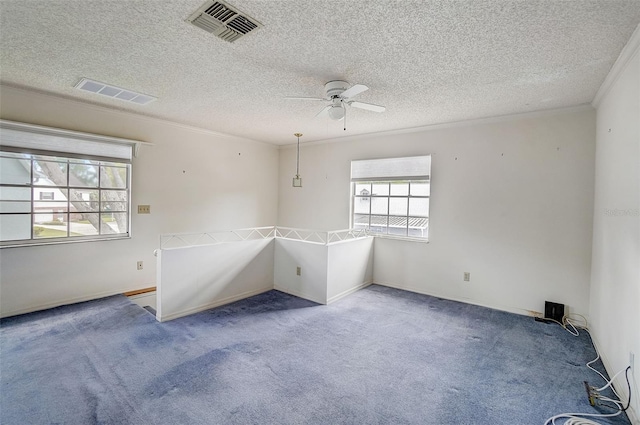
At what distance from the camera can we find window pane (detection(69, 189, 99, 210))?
12.7 ft

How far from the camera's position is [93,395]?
2.11 m

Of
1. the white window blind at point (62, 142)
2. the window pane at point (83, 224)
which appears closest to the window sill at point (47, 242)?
the window pane at point (83, 224)

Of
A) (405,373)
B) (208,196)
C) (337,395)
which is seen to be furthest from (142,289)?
(405,373)

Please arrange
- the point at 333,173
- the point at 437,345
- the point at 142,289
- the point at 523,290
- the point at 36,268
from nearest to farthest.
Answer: the point at 437,345
the point at 36,268
the point at 523,290
the point at 142,289
the point at 333,173

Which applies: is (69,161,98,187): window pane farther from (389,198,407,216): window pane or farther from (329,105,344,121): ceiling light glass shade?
(389,198,407,216): window pane

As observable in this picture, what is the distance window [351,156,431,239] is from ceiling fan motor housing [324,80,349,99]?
227cm

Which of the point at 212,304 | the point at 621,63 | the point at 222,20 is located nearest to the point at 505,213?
the point at 621,63

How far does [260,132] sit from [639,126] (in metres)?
4.54

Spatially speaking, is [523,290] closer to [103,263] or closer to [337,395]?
[337,395]

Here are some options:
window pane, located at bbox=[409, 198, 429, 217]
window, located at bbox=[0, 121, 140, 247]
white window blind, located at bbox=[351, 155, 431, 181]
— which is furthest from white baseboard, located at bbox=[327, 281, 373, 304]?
window, located at bbox=[0, 121, 140, 247]

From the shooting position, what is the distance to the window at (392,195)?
15.4 feet

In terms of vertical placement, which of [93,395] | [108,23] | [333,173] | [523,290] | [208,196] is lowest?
[93,395]

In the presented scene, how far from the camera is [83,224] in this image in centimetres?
393

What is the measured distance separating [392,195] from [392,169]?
1.43ft
